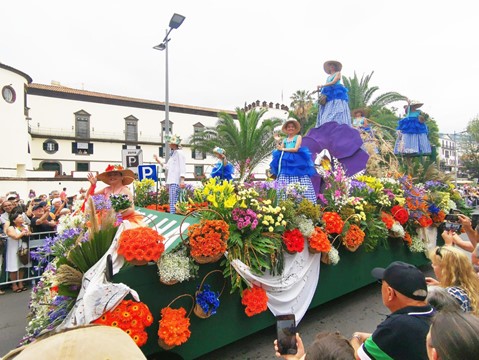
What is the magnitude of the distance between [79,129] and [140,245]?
124ft

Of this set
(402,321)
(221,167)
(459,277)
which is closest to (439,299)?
(402,321)

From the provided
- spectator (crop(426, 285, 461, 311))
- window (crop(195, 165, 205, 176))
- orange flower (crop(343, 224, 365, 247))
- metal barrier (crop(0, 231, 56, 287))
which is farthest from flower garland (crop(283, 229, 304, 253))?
window (crop(195, 165, 205, 176))

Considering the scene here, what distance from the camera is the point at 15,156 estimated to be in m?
23.8

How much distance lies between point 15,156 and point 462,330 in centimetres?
3006

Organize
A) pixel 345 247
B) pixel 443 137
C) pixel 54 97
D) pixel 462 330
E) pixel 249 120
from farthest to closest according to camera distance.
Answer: pixel 443 137, pixel 54 97, pixel 249 120, pixel 345 247, pixel 462 330

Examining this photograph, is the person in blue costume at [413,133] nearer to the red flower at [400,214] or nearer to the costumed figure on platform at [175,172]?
the red flower at [400,214]

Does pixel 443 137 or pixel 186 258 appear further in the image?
pixel 443 137

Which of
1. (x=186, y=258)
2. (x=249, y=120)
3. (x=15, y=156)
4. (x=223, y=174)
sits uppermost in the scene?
(x=249, y=120)

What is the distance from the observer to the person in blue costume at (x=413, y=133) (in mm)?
8539

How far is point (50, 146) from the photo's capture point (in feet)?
108

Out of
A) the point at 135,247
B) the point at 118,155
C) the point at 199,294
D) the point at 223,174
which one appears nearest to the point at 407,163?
the point at 223,174

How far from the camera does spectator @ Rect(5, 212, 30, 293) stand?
5480mm

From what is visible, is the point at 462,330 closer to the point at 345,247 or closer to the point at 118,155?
the point at 345,247

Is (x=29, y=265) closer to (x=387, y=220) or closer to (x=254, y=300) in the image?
(x=254, y=300)
